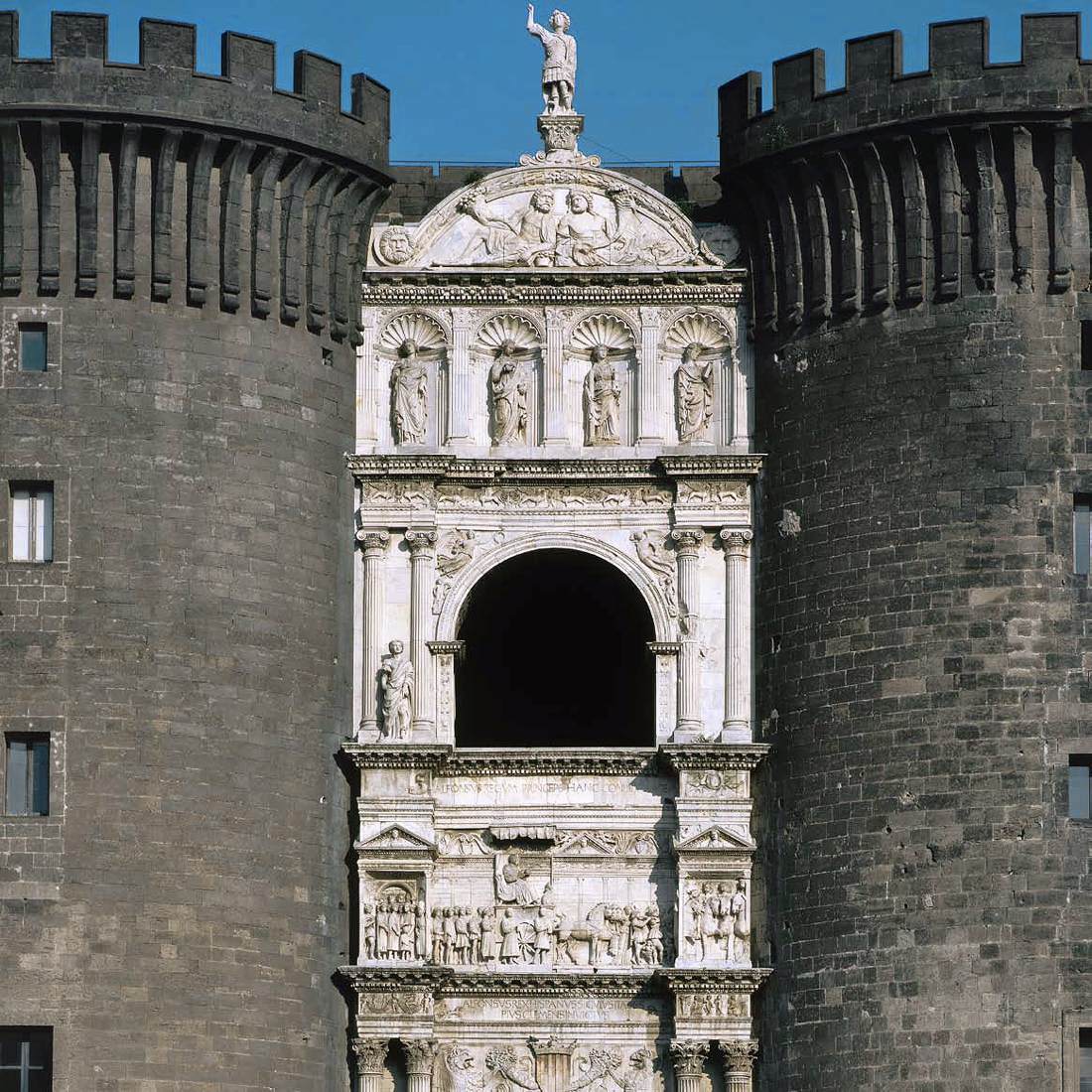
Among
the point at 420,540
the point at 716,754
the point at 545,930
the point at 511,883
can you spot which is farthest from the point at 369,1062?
the point at 420,540

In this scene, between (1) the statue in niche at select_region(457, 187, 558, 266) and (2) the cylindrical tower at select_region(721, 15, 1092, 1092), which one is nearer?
(2) the cylindrical tower at select_region(721, 15, 1092, 1092)

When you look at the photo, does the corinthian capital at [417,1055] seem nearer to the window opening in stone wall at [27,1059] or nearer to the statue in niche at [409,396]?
the window opening in stone wall at [27,1059]

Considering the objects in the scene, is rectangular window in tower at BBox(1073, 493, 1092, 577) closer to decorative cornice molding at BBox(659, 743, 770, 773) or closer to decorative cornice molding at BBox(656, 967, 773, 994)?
decorative cornice molding at BBox(659, 743, 770, 773)

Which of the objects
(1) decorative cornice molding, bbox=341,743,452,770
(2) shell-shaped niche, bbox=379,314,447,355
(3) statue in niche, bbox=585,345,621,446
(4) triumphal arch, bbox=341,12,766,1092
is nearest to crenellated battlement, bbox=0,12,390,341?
(2) shell-shaped niche, bbox=379,314,447,355

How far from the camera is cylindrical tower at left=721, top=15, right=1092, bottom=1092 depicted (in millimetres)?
44031

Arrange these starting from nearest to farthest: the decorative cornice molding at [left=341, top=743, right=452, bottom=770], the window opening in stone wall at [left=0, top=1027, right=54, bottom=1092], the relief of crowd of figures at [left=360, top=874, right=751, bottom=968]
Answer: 1. the window opening in stone wall at [left=0, top=1027, right=54, bottom=1092]
2. the relief of crowd of figures at [left=360, top=874, right=751, bottom=968]
3. the decorative cornice molding at [left=341, top=743, right=452, bottom=770]

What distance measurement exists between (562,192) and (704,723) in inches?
272

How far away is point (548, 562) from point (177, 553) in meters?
5.94

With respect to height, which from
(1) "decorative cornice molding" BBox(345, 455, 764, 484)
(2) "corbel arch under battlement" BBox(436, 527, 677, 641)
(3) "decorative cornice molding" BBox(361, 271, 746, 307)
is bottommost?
(2) "corbel arch under battlement" BBox(436, 527, 677, 641)

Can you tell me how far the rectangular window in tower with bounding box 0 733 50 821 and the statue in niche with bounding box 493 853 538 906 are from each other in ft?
17.8

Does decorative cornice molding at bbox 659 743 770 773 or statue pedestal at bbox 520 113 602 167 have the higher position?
statue pedestal at bbox 520 113 602 167

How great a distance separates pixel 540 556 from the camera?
48.3m

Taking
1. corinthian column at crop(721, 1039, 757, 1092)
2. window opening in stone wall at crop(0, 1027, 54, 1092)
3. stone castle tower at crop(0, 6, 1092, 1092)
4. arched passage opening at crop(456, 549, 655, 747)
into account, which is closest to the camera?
A: window opening in stone wall at crop(0, 1027, 54, 1092)

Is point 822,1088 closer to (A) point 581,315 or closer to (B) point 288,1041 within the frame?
(B) point 288,1041
